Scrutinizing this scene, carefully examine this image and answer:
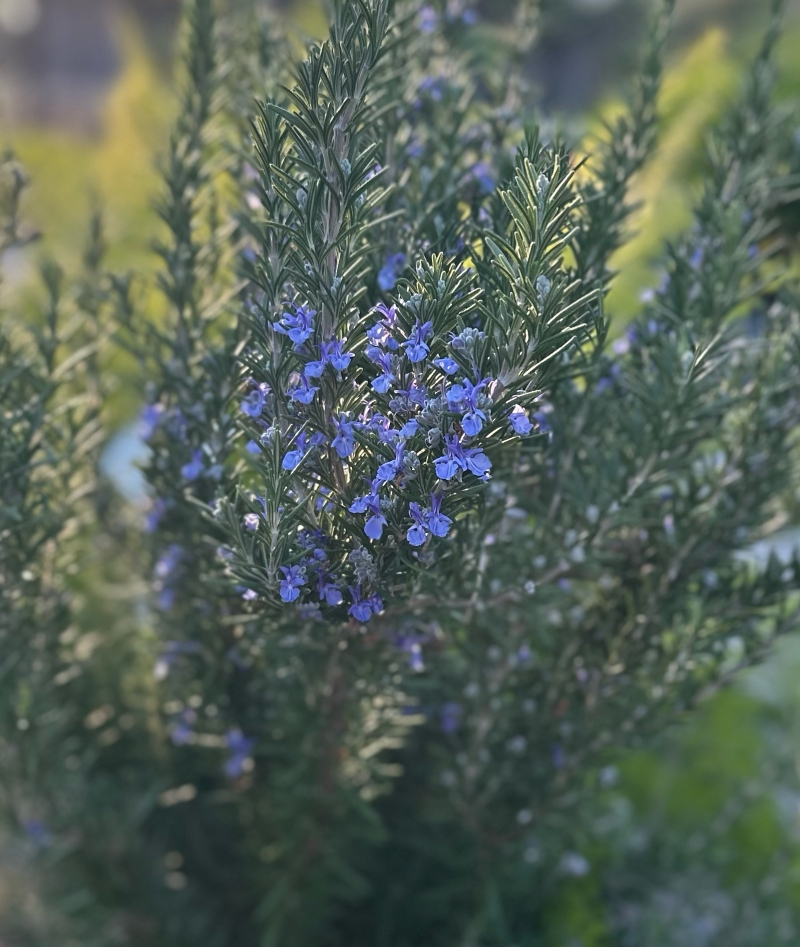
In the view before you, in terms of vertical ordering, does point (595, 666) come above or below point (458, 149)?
below

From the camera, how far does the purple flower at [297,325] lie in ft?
2.87

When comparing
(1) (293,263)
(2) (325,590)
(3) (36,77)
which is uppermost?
(3) (36,77)

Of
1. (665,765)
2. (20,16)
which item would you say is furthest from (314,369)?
(20,16)

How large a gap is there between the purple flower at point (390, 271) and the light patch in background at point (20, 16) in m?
10.4

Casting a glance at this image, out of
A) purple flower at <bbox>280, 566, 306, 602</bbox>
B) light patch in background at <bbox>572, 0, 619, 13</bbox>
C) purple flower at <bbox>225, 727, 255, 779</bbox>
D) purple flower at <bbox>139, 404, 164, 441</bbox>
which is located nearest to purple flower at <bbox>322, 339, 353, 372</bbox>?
purple flower at <bbox>280, 566, 306, 602</bbox>

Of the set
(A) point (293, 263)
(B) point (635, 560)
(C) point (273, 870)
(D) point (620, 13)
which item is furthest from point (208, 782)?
→ (D) point (620, 13)

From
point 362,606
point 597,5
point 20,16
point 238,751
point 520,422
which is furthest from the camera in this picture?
Answer: point 20,16

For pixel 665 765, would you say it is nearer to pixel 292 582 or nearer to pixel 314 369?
pixel 292 582

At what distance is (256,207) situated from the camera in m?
1.31

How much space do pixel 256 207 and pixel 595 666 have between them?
896mm

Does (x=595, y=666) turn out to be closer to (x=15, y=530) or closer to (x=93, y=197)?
(x=15, y=530)

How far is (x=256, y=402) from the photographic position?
99cm

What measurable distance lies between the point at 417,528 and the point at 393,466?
0.08 metres

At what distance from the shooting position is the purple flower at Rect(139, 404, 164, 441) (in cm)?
132
